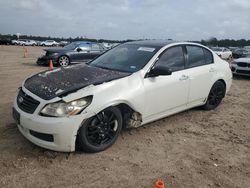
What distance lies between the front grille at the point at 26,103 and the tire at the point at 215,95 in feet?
13.0

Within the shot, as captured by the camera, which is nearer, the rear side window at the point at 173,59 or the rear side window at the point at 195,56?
the rear side window at the point at 173,59

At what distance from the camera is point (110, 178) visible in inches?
142

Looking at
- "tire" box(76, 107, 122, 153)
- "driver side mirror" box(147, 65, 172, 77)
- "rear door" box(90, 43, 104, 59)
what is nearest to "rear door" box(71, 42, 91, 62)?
"rear door" box(90, 43, 104, 59)

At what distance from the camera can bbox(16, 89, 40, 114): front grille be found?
400 centimetres

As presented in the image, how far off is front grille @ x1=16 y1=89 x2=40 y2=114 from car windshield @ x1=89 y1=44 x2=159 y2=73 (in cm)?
157

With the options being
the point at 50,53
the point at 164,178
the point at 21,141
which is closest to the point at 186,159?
the point at 164,178

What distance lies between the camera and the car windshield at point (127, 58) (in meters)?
5.02

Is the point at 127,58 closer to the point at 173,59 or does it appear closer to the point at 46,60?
the point at 173,59

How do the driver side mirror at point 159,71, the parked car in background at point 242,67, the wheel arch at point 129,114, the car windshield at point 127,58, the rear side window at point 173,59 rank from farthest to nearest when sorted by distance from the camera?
the parked car in background at point 242,67 < the rear side window at point 173,59 < the car windshield at point 127,58 < the driver side mirror at point 159,71 < the wheel arch at point 129,114

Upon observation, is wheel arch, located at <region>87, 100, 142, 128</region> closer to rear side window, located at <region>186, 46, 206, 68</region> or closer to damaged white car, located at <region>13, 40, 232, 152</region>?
damaged white car, located at <region>13, 40, 232, 152</region>

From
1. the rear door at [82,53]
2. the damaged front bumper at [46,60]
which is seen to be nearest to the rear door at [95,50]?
the rear door at [82,53]

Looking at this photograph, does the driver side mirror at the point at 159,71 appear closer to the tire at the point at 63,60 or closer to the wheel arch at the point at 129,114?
the wheel arch at the point at 129,114

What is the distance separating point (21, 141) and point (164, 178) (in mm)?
2311

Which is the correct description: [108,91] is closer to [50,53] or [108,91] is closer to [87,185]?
[87,185]
